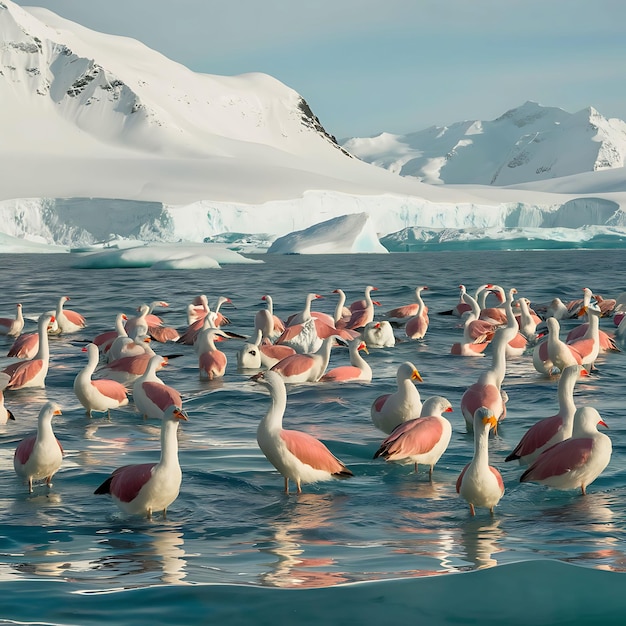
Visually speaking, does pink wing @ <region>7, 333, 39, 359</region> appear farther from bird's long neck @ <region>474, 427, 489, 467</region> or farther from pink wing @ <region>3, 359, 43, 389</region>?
bird's long neck @ <region>474, 427, 489, 467</region>

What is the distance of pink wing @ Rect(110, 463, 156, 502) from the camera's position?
6.54m

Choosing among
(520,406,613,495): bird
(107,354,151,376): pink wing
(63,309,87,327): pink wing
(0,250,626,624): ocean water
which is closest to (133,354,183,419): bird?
(0,250,626,624): ocean water

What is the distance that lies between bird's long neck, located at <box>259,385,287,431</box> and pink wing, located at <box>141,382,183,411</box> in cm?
223

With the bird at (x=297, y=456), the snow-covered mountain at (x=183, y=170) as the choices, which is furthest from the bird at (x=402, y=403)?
the snow-covered mountain at (x=183, y=170)

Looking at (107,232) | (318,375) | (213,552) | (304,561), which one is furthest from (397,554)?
(107,232)

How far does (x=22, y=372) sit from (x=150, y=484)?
5.68m

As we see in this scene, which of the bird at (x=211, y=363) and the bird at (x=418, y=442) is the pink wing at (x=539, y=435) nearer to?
the bird at (x=418, y=442)

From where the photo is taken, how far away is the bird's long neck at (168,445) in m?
6.65

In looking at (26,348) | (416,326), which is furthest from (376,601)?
(416,326)

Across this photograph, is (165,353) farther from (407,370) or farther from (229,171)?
(229,171)

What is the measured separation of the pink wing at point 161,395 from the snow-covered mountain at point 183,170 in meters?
43.1

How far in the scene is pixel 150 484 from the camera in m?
6.51

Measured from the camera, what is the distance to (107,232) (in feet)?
236

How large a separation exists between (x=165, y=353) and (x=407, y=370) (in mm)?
7051
